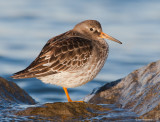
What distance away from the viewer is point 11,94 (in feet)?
30.4

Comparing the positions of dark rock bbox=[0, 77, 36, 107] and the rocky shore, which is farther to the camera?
dark rock bbox=[0, 77, 36, 107]

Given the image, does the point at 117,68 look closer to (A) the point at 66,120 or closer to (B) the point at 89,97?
(B) the point at 89,97

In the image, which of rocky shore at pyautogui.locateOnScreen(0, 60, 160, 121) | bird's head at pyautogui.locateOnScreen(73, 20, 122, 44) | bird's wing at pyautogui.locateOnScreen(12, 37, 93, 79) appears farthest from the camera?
bird's head at pyautogui.locateOnScreen(73, 20, 122, 44)

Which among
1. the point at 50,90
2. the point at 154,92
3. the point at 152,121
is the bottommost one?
the point at 152,121

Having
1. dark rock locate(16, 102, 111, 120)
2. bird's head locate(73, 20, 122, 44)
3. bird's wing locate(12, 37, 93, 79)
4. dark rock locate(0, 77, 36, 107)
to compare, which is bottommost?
dark rock locate(16, 102, 111, 120)

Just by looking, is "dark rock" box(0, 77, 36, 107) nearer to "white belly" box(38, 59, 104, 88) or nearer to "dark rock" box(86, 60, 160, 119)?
"white belly" box(38, 59, 104, 88)

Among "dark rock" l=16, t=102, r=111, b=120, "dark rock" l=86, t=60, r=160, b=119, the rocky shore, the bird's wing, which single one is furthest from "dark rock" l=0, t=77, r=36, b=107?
"dark rock" l=86, t=60, r=160, b=119

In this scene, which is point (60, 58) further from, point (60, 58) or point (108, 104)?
point (108, 104)

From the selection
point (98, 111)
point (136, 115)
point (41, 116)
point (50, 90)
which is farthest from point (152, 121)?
point (50, 90)

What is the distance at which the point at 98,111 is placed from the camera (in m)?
7.74

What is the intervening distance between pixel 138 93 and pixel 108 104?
29.2 inches

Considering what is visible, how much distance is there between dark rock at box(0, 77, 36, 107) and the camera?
28.9 feet

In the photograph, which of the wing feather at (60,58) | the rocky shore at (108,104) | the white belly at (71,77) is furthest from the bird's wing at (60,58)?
the rocky shore at (108,104)

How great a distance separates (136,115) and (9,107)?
103 inches
